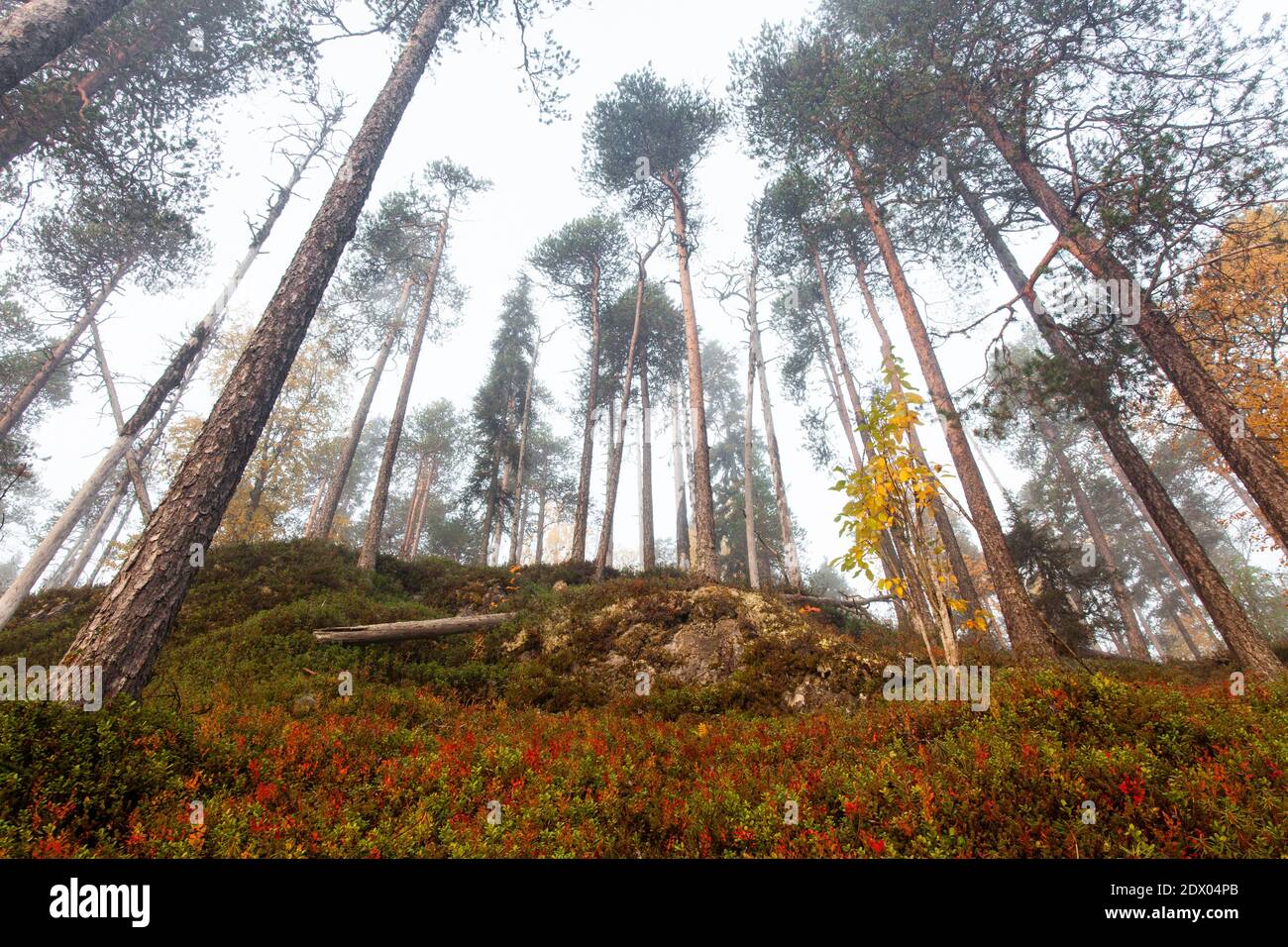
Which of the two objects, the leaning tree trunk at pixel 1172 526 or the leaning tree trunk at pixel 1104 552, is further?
the leaning tree trunk at pixel 1104 552

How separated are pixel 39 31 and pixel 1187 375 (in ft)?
46.6

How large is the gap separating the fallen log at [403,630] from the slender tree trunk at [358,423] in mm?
8225

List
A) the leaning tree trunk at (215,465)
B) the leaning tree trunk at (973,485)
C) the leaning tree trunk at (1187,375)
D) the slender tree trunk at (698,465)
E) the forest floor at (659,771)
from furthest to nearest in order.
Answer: the slender tree trunk at (698,465), the leaning tree trunk at (973,485), the leaning tree trunk at (1187,375), the leaning tree trunk at (215,465), the forest floor at (659,771)

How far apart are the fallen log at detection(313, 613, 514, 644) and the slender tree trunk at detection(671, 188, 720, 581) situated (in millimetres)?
4662

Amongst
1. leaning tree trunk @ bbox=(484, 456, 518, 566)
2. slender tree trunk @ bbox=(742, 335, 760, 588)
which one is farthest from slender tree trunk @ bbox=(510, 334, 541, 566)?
slender tree trunk @ bbox=(742, 335, 760, 588)

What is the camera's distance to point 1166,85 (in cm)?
789

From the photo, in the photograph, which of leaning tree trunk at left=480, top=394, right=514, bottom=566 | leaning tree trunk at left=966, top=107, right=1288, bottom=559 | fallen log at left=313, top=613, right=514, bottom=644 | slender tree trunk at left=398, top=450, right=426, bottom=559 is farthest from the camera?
slender tree trunk at left=398, top=450, right=426, bottom=559

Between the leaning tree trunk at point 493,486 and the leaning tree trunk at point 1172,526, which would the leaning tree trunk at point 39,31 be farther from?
the leaning tree trunk at point 493,486

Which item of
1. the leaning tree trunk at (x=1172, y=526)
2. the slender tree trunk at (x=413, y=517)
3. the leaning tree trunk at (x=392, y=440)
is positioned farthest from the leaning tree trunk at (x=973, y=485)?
the slender tree trunk at (x=413, y=517)

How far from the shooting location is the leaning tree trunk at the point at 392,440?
13.7m

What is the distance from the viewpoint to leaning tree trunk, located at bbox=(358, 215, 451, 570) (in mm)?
13686

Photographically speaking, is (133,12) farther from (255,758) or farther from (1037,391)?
(1037,391)

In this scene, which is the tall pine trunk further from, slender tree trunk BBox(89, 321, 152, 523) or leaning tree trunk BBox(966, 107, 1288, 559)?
slender tree trunk BBox(89, 321, 152, 523)
